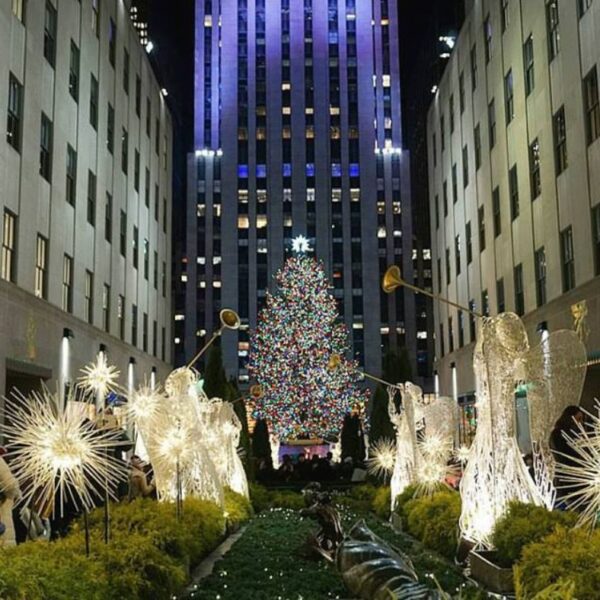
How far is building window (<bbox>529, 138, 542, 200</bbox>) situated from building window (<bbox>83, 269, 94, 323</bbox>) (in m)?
15.9

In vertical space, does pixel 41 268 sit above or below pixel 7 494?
above

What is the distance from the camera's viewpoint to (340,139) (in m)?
86.2

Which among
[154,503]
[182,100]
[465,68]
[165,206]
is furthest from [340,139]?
[154,503]

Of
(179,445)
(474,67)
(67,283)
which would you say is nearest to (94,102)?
(67,283)

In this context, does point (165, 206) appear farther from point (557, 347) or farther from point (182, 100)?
point (182, 100)

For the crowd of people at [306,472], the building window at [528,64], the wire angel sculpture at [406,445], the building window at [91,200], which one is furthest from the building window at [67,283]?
the building window at [528,64]

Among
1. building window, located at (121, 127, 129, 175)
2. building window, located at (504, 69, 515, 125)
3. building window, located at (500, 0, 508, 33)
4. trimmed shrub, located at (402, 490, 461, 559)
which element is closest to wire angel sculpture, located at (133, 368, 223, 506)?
trimmed shrub, located at (402, 490, 461, 559)

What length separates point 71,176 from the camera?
28453 millimetres

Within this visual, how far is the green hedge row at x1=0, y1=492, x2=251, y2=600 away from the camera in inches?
260

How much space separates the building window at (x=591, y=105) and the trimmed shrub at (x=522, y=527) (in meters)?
13.3

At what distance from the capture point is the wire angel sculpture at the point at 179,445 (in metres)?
13.7

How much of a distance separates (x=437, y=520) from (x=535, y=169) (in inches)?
647

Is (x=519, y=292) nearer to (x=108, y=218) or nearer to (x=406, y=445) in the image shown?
(x=406, y=445)

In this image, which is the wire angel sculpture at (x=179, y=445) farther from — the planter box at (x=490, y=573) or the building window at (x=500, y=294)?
the building window at (x=500, y=294)
